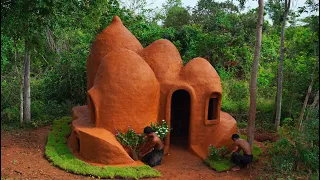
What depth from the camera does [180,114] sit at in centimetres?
1445

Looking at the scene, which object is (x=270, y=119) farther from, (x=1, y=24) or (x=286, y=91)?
(x=1, y=24)

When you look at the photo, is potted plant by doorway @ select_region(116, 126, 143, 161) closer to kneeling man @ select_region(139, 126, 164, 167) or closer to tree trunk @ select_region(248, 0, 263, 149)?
kneeling man @ select_region(139, 126, 164, 167)

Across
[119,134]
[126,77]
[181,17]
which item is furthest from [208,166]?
[181,17]

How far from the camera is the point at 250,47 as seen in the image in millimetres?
25953

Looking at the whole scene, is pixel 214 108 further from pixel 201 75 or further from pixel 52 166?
pixel 52 166

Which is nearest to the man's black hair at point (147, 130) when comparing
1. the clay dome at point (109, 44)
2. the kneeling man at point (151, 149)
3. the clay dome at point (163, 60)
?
the kneeling man at point (151, 149)

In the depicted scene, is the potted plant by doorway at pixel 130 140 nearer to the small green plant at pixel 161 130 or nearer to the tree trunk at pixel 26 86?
the small green plant at pixel 161 130

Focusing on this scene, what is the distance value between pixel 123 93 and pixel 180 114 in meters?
3.98

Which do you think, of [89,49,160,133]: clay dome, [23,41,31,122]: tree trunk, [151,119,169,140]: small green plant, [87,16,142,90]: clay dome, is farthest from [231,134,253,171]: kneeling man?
[23,41,31,122]: tree trunk

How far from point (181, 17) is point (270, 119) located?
66.9 feet

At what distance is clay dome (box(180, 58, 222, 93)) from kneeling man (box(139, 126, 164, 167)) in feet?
7.97

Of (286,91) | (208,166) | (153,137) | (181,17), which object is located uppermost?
(181,17)

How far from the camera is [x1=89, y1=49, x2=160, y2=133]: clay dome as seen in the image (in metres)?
11.1

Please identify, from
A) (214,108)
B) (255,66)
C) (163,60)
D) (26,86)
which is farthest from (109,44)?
(255,66)
